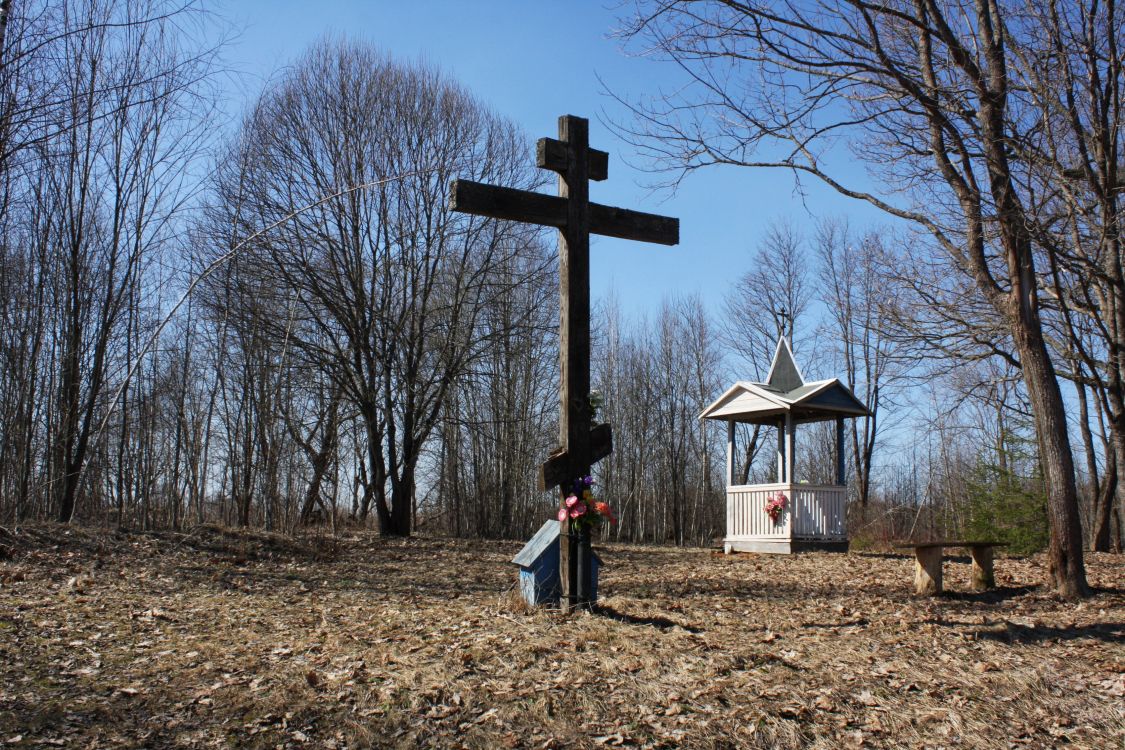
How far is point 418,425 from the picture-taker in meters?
16.5

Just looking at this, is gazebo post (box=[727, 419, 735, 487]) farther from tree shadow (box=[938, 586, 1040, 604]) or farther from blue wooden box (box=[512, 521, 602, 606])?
blue wooden box (box=[512, 521, 602, 606])

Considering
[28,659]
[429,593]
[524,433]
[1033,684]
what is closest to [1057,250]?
[1033,684]

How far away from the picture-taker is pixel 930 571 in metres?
8.26

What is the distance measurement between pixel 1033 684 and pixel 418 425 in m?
13.1

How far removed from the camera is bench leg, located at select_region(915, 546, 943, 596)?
8195mm

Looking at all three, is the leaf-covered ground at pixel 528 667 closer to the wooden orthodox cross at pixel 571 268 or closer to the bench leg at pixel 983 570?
the bench leg at pixel 983 570

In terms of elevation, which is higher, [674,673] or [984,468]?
[984,468]

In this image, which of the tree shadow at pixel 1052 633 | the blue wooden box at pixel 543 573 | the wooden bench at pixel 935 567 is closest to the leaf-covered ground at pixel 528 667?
the tree shadow at pixel 1052 633

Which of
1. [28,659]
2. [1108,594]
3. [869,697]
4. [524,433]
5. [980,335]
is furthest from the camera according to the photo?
[524,433]

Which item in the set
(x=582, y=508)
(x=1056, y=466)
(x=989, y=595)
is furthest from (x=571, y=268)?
(x=989, y=595)

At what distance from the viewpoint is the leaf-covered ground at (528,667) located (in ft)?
12.1

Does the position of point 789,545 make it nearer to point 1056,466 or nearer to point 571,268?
point 1056,466

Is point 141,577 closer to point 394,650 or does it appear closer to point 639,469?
point 394,650

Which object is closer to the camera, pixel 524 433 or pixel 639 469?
pixel 524 433
